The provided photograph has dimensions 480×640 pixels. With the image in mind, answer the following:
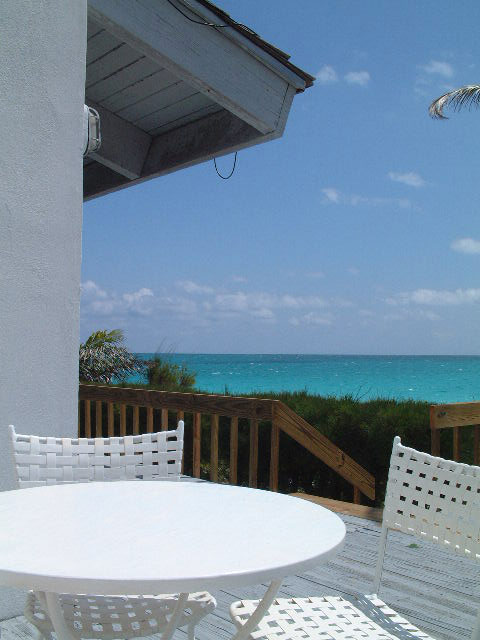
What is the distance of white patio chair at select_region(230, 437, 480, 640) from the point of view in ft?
5.10

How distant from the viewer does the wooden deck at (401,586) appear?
2516mm

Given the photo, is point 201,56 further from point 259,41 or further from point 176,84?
point 176,84

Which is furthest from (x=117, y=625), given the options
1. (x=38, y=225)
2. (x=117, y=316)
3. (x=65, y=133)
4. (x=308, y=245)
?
(x=308, y=245)

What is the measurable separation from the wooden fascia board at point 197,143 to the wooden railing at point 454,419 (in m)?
1.96

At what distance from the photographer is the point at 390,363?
6006cm

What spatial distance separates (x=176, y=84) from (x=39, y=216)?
5.54ft

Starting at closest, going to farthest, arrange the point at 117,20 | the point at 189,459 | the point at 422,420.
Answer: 1. the point at 117,20
2. the point at 422,420
3. the point at 189,459

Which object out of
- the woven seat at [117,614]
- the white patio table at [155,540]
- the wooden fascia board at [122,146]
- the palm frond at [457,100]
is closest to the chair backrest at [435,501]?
the white patio table at [155,540]

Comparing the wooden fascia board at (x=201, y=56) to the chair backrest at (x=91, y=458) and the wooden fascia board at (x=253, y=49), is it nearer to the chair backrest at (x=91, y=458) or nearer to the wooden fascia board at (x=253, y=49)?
the wooden fascia board at (x=253, y=49)

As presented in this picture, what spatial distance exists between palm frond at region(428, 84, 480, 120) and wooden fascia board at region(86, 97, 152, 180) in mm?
10966

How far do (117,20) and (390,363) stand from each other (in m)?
59.3

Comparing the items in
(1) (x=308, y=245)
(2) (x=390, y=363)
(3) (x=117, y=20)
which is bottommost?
(2) (x=390, y=363)

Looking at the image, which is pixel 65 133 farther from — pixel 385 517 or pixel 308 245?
pixel 308 245

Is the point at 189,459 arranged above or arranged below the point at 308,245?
below
